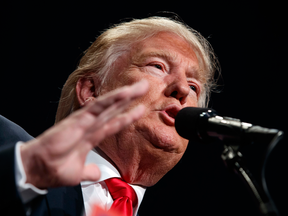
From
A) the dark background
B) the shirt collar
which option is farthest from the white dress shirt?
the dark background

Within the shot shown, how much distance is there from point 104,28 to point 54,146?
6.53 feet

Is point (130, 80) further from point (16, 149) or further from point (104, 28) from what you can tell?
point (104, 28)

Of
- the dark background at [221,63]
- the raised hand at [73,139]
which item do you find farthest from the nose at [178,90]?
the dark background at [221,63]

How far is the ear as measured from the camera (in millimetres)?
1758

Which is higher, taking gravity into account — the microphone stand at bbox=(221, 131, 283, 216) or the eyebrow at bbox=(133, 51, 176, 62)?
the eyebrow at bbox=(133, 51, 176, 62)

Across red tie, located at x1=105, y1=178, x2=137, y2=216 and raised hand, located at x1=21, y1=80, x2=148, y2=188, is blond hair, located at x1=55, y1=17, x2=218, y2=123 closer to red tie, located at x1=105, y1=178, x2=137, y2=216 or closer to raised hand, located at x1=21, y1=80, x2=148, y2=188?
red tie, located at x1=105, y1=178, x2=137, y2=216

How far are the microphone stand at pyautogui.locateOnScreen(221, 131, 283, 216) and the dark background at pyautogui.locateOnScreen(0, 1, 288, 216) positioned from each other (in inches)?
62.4

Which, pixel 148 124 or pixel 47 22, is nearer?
pixel 148 124

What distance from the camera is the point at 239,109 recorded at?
8.93 ft

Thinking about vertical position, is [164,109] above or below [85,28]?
below

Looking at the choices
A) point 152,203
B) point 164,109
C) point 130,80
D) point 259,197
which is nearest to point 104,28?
point 130,80

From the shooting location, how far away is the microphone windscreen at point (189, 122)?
1138 millimetres

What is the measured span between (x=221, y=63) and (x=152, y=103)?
1.49 m

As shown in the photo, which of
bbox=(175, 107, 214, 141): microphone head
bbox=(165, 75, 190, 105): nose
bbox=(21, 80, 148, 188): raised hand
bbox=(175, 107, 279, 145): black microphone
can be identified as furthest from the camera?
bbox=(165, 75, 190, 105): nose
